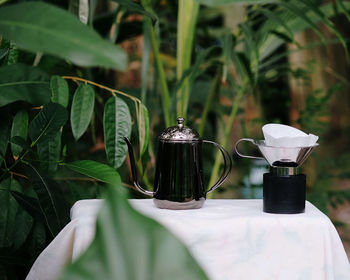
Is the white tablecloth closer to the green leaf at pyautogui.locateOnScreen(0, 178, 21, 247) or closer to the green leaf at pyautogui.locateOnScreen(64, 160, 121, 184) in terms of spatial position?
the green leaf at pyautogui.locateOnScreen(64, 160, 121, 184)

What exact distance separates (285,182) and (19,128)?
672 millimetres

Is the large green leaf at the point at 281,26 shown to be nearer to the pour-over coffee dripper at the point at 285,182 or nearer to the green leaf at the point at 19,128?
the pour-over coffee dripper at the point at 285,182

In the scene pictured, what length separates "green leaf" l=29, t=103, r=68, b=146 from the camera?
117cm

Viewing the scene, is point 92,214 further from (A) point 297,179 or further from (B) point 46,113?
(A) point 297,179

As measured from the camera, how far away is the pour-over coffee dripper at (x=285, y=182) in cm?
108

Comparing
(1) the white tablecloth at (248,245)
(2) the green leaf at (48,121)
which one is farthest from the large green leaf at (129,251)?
(2) the green leaf at (48,121)

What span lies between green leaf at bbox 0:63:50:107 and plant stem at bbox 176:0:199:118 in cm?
50

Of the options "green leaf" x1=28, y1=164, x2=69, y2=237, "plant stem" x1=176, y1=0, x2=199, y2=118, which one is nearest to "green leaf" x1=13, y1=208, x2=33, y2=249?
"green leaf" x1=28, y1=164, x2=69, y2=237

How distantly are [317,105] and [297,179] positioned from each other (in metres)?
1.33

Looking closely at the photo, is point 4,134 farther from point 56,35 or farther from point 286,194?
point 56,35

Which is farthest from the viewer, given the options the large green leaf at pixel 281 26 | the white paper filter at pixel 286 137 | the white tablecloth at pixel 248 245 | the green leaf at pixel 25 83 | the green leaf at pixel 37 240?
the large green leaf at pixel 281 26

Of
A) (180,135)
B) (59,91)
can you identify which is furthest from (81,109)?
(180,135)

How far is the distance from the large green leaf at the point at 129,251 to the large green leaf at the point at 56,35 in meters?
0.12

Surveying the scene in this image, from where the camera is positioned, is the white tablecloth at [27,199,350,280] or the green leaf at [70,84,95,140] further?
the green leaf at [70,84,95,140]
